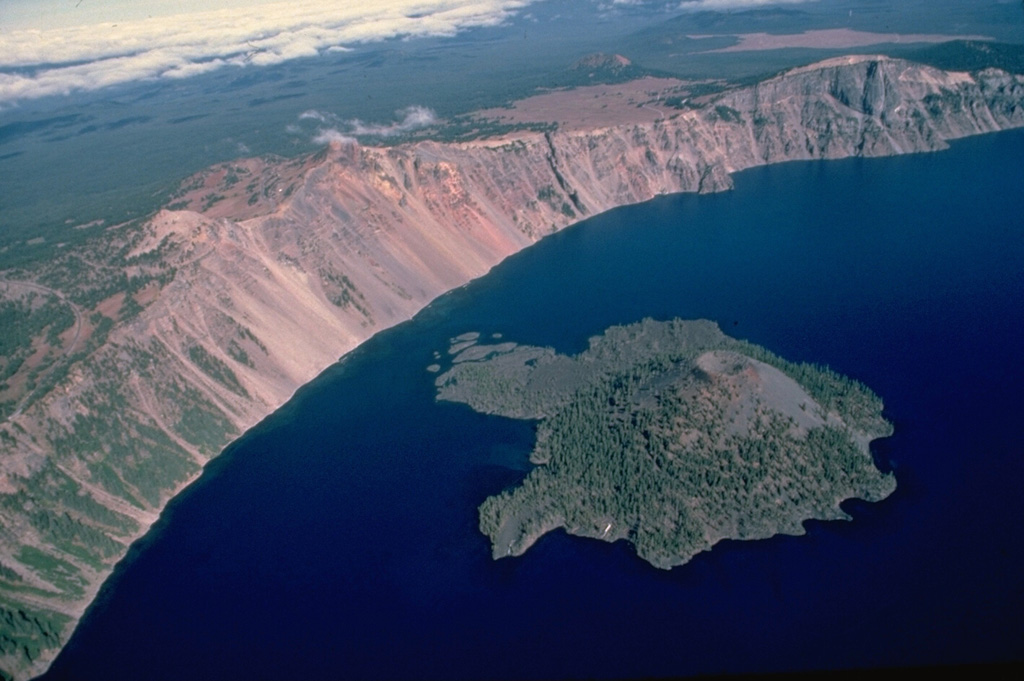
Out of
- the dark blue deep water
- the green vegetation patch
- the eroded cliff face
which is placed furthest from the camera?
the eroded cliff face

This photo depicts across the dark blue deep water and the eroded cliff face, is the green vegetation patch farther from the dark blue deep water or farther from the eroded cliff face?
the dark blue deep water

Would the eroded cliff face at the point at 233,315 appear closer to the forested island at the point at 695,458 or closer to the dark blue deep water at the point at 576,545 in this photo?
the dark blue deep water at the point at 576,545

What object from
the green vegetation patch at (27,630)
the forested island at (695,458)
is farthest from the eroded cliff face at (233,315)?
the forested island at (695,458)

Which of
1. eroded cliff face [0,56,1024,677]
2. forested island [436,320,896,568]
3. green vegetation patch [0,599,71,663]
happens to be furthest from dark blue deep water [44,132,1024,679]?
eroded cliff face [0,56,1024,677]

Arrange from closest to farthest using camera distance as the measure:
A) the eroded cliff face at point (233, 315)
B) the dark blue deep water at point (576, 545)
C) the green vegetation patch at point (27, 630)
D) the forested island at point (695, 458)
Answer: the dark blue deep water at point (576, 545) → the green vegetation patch at point (27, 630) → the forested island at point (695, 458) → the eroded cliff face at point (233, 315)

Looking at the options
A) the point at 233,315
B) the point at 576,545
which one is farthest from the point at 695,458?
the point at 233,315

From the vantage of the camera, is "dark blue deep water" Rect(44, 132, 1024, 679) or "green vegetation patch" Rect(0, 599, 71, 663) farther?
"green vegetation patch" Rect(0, 599, 71, 663)

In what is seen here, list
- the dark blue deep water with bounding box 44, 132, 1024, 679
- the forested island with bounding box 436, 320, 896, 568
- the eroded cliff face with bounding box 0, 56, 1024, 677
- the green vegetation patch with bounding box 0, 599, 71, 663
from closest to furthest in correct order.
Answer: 1. the dark blue deep water with bounding box 44, 132, 1024, 679
2. the green vegetation patch with bounding box 0, 599, 71, 663
3. the forested island with bounding box 436, 320, 896, 568
4. the eroded cliff face with bounding box 0, 56, 1024, 677
